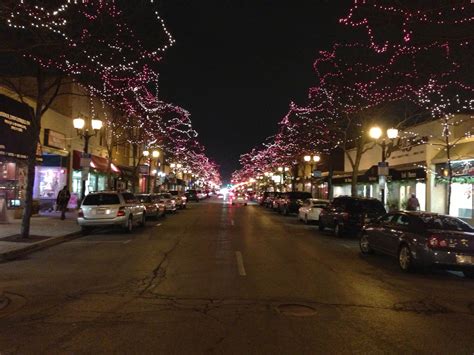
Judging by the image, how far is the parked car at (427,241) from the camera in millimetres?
11719

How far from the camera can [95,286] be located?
386 inches

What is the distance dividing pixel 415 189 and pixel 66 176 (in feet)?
71.5

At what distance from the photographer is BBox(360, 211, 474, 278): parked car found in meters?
11.7

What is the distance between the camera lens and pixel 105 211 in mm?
20594

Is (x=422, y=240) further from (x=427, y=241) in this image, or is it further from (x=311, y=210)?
(x=311, y=210)

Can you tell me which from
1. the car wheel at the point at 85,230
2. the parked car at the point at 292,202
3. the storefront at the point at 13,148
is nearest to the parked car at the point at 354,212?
the car wheel at the point at 85,230

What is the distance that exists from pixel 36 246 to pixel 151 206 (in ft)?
44.8

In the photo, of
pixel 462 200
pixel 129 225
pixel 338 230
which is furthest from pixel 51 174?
pixel 462 200

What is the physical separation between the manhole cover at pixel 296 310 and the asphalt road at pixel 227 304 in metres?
0.02

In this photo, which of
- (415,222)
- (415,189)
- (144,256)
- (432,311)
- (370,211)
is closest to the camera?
(432,311)

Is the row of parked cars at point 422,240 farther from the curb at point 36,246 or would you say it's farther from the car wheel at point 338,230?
the curb at point 36,246

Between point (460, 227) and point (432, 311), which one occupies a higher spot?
point (460, 227)

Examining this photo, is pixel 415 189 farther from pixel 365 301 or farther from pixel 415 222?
pixel 365 301

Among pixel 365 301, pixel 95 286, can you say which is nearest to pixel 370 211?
pixel 365 301
